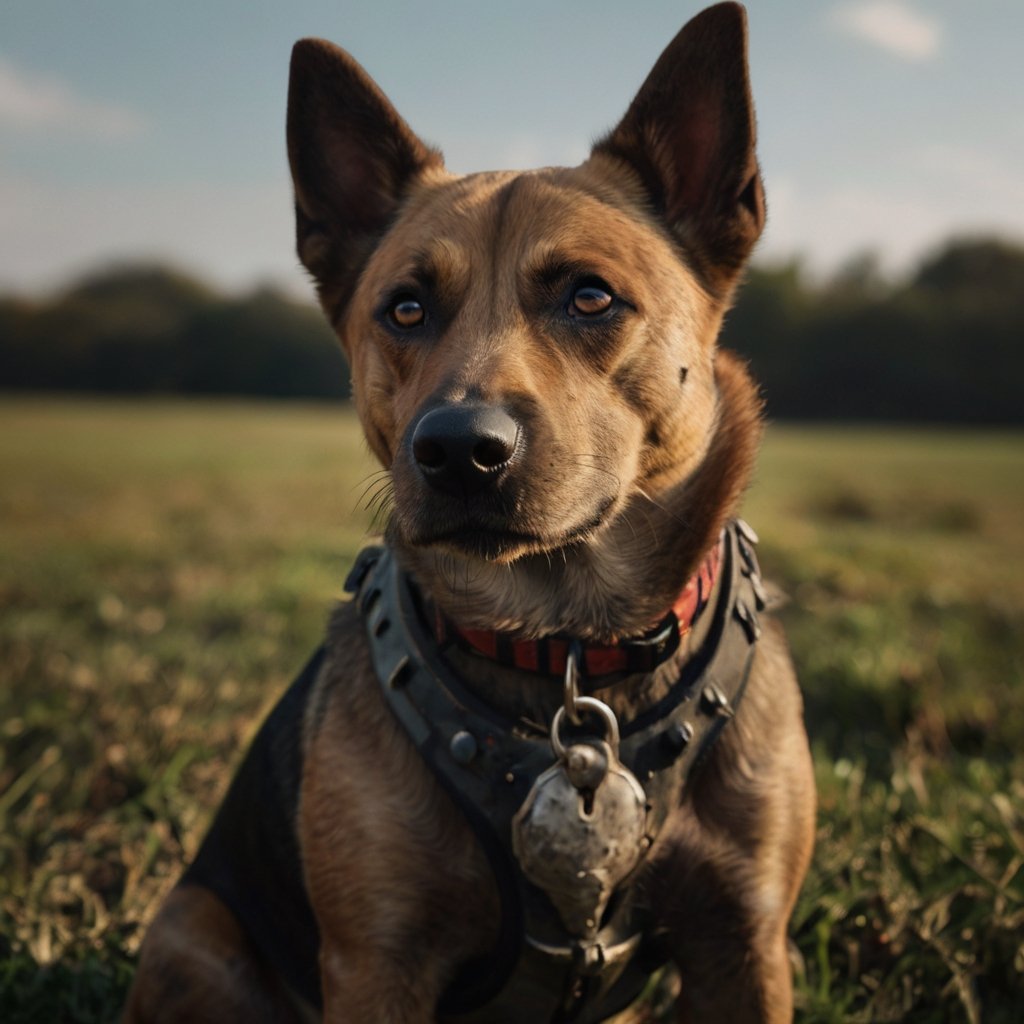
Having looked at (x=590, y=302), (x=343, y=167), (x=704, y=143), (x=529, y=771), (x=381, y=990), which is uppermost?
(x=704, y=143)

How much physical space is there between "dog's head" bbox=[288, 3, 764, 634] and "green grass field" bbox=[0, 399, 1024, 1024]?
54 centimetres

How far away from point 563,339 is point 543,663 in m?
0.79

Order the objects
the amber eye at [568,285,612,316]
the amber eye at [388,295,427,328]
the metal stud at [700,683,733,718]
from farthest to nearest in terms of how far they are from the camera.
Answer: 1. the amber eye at [388,295,427,328]
2. the amber eye at [568,285,612,316]
3. the metal stud at [700,683,733,718]

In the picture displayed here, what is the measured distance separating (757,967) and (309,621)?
14.9 feet

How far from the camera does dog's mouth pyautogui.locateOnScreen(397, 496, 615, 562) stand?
2.18 metres

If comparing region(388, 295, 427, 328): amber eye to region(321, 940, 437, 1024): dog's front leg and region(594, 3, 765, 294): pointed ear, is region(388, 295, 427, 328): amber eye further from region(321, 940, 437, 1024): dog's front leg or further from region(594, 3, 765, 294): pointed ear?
region(321, 940, 437, 1024): dog's front leg

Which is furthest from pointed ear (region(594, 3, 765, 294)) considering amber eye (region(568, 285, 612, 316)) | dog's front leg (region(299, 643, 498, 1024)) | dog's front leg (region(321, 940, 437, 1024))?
dog's front leg (region(321, 940, 437, 1024))

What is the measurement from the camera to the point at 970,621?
261 inches

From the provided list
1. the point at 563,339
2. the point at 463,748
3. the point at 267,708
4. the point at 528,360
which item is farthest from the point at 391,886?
the point at 267,708

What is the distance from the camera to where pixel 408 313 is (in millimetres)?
2654

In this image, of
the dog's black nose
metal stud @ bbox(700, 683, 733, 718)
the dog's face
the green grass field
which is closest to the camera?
the dog's black nose

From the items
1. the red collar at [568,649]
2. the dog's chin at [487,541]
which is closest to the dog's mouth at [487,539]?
the dog's chin at [487,541]

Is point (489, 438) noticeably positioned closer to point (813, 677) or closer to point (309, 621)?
point (813, 677)

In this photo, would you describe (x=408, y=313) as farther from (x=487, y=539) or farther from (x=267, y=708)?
(x=267, y=708)
